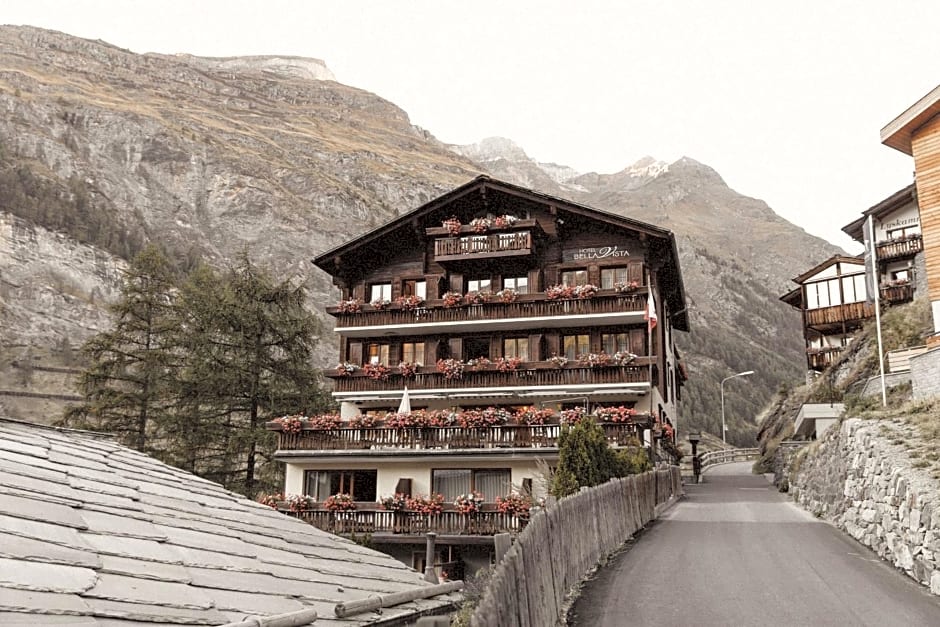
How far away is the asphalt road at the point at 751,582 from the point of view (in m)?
11.9

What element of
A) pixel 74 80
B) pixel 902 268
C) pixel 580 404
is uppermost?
pixel 74 80

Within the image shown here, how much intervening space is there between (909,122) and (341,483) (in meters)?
24.2

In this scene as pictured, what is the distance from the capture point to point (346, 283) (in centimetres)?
3853

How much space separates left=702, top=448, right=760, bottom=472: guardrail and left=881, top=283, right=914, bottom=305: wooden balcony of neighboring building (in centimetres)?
1541

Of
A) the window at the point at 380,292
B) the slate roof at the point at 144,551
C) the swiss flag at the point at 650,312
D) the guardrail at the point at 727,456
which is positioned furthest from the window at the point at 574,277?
the guardrail at the point at 727,456

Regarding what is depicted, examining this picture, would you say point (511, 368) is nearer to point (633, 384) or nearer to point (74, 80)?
point (633, 384)

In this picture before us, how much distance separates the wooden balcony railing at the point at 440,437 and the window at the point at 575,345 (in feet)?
21.9

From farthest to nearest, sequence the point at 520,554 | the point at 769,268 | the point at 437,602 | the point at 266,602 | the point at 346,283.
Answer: the point at 769,268, the point at 346,283, the point at 520,554, the point at 437,602, the point at 266,602

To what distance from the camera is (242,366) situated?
3981 cm

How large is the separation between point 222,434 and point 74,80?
13184 centimetres

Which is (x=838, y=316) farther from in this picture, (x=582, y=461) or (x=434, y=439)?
(x=582, y=461)

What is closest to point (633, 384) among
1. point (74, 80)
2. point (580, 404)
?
point (580, 404)

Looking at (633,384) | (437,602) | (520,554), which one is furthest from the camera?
(633,384)

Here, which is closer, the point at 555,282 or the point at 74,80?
the point at 555,282
